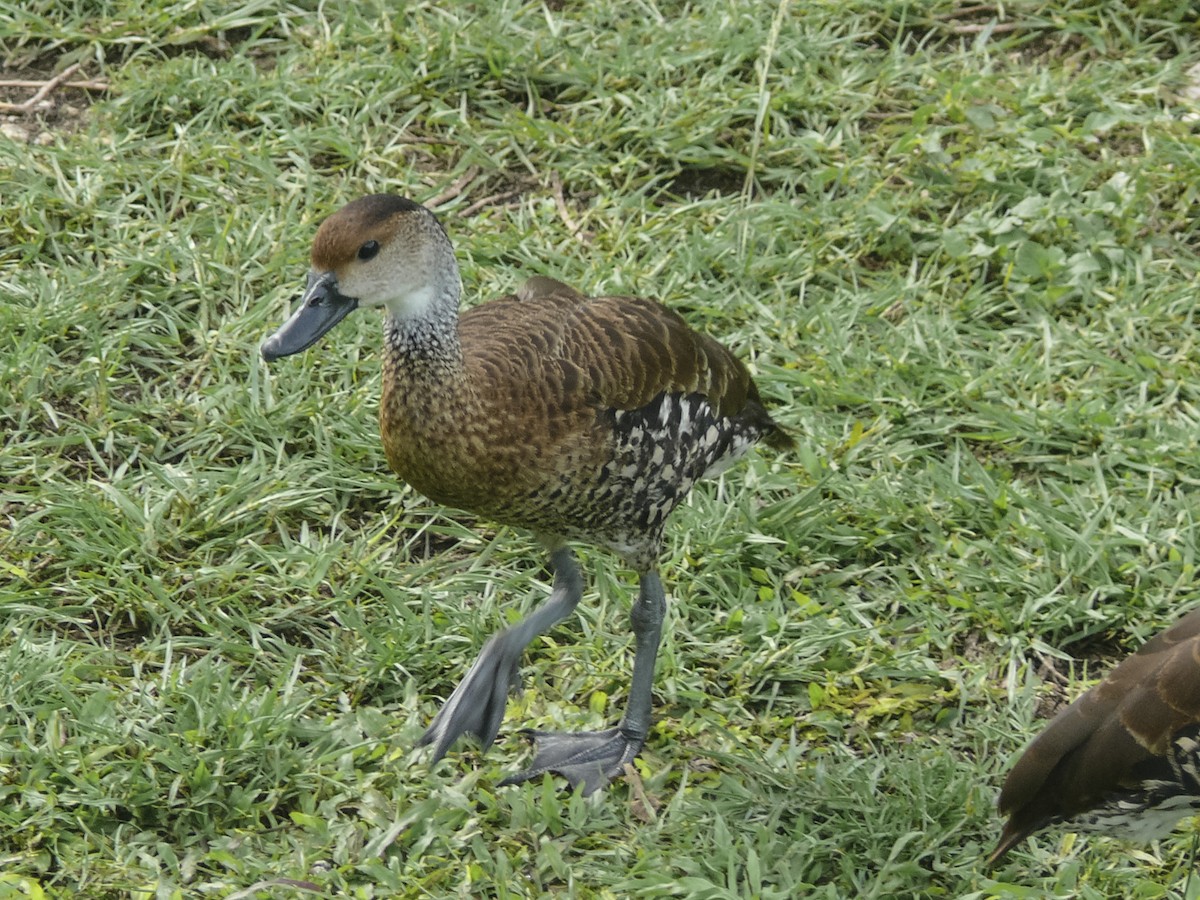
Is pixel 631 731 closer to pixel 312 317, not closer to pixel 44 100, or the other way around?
pixel 312 317

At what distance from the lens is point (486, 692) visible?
13.3ft

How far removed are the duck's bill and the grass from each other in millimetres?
899

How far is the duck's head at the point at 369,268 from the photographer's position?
3.79 metres

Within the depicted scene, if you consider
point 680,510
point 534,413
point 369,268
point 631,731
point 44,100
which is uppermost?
point 369,268

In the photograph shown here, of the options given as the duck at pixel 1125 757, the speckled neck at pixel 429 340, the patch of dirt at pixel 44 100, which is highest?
the speckled neck at pixel 429 340

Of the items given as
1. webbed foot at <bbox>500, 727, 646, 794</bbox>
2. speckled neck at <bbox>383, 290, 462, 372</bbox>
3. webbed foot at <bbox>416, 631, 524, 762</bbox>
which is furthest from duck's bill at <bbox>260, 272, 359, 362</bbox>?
webbed foot at <bbox>500, 727, 646, 794</bbox>

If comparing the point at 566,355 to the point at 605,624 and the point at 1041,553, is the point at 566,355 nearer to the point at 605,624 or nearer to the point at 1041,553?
the point at 605,624

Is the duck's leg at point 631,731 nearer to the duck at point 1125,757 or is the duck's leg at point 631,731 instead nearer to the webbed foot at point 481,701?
the webbed foot at point 481,701

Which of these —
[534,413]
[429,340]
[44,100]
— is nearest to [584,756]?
[534,413]

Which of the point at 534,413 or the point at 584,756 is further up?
the point at 534,413

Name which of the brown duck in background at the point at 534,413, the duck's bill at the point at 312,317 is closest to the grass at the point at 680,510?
the brown duck in background at the point at 534,413

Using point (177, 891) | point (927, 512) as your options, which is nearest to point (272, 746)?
point (177, 891)

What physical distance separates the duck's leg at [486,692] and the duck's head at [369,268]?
2.73 feet

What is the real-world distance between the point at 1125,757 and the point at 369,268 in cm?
197
